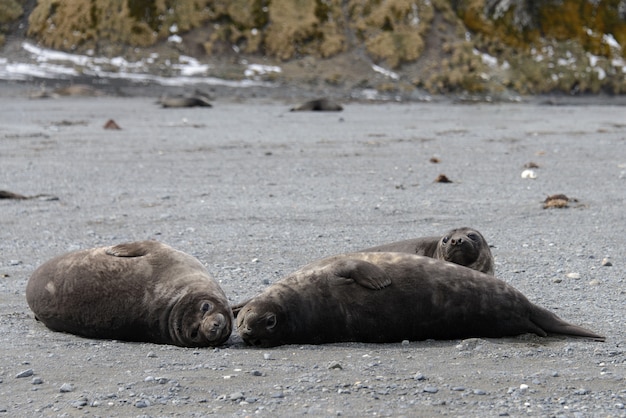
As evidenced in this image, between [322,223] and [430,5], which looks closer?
[322,223]

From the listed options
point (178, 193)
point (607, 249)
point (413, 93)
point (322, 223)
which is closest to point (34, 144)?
point (178, 193)

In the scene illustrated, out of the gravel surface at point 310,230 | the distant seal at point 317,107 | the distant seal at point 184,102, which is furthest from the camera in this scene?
the distant seal at point 184,102

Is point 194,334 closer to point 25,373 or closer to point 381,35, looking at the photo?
point 25,373

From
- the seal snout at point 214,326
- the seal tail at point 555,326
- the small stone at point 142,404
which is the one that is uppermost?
the seal tail at point 555,326

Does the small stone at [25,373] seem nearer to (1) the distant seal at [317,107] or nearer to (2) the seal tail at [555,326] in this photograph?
(2) the seal tail at [555,326]

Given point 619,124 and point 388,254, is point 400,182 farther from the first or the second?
point 619,124

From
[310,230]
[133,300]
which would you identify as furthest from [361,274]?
[310,230]

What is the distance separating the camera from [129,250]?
5879 mm

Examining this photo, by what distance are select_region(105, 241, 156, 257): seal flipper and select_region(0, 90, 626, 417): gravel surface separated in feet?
1.80

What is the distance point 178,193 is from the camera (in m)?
10.9

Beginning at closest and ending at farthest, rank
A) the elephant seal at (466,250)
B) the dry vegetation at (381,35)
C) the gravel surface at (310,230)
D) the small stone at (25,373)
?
the gravel surface at (310,230), the small stone at (25,373), the elephant seal at (466,250), the dry vegetation at (381,35)

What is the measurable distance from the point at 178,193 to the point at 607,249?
15.5 ft

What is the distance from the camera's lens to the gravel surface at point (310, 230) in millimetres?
4410

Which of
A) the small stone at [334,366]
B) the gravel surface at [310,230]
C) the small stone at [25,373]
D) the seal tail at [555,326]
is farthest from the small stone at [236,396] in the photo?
the seal tail at [555,326]
